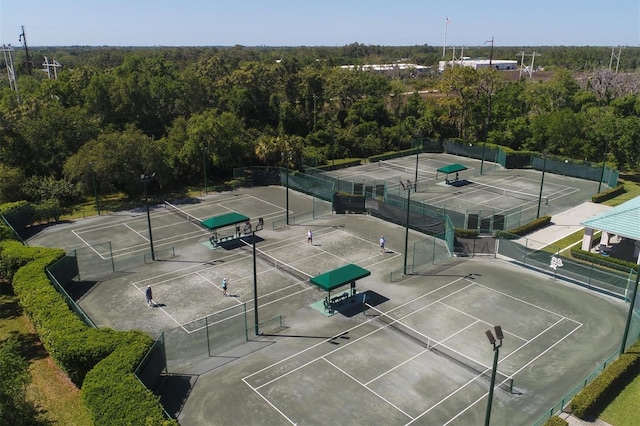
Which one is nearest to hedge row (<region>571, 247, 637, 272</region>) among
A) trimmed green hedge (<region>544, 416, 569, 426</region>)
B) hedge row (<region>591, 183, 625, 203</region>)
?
hedge row (<region>591, 183, 625, 203</region>)

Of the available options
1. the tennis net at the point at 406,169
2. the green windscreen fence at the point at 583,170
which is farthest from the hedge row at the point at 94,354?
the green windscreen fence at the point at 583,170

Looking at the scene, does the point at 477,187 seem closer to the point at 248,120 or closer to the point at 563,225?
the point at 563,225

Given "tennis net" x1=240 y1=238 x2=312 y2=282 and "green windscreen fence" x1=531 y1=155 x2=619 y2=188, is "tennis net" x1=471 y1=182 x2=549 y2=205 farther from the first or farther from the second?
"tennis net" x1=240 y1=238 x2=312 y2=282

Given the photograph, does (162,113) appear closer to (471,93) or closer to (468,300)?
(471,93)

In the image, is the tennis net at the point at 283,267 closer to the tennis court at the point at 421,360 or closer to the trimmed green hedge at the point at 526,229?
the tennis court at the point at 421,360

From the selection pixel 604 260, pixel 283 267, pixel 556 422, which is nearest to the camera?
pixel 556 422

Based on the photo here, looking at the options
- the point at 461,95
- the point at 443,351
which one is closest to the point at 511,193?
the point at 461,95
